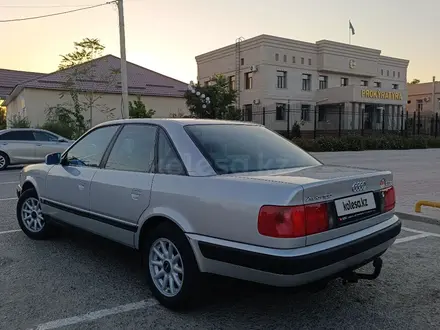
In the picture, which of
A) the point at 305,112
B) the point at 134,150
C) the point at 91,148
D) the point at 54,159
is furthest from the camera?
the point at 305,112

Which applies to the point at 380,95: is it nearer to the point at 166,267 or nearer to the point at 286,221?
the point at 166,267

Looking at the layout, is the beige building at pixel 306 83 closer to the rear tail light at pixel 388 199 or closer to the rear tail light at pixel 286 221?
the rear tail light at pixel 388 199

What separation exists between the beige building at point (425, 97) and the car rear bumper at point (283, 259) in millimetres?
55759

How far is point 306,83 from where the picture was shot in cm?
3766

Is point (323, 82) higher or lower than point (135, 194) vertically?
higher

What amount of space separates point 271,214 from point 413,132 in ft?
124

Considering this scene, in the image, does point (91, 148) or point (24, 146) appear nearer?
point (91, 148)

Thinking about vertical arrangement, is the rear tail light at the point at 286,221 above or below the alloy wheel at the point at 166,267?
above

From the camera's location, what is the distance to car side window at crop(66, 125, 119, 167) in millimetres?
4543

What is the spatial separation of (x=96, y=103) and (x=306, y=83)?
1828 centimetres

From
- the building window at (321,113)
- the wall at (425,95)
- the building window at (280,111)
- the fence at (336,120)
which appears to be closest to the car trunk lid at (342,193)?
the fence at (336,120)

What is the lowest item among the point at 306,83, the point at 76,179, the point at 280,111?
the point at 76,179

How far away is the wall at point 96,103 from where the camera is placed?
27.6 metres

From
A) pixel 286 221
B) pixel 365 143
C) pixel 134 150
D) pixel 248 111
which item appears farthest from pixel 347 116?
pixel 286 221
